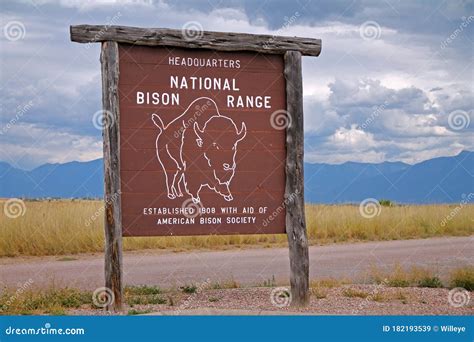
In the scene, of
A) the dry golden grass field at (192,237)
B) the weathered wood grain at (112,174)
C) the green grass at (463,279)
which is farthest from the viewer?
the dry golden grass field at (192,237)

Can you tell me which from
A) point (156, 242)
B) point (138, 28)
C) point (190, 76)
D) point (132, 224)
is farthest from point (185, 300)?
point (156, 242)

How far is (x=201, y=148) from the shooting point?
10734mm

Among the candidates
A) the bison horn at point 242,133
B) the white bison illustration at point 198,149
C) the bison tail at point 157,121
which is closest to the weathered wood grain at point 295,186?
the bison horn at point 242,133

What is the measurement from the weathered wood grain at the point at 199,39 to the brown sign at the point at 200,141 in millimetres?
156

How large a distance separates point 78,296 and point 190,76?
147 inches

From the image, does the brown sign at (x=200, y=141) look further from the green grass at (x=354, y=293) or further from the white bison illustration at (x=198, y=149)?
the green grass at (x=354, y=293)

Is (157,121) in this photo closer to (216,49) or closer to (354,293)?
(216,49)

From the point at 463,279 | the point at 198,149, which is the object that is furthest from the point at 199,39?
the point at 463,279

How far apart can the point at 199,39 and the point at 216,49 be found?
30 cm

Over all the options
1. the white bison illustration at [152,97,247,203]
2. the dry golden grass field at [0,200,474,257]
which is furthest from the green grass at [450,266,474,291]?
the white bison illustration at [152,97,247,203]

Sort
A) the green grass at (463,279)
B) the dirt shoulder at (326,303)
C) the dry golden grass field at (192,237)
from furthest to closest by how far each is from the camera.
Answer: the dry golden grass field at (192,237)
the green grass at (463,279)
the dirt shoulder at (326,303)

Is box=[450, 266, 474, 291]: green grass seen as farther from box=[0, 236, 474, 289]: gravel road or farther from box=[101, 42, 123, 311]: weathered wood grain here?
box=[101, 42, 123, 311]: weathered wood grain

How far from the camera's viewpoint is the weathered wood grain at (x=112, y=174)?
397 inches

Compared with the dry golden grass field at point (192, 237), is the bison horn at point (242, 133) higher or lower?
higher
